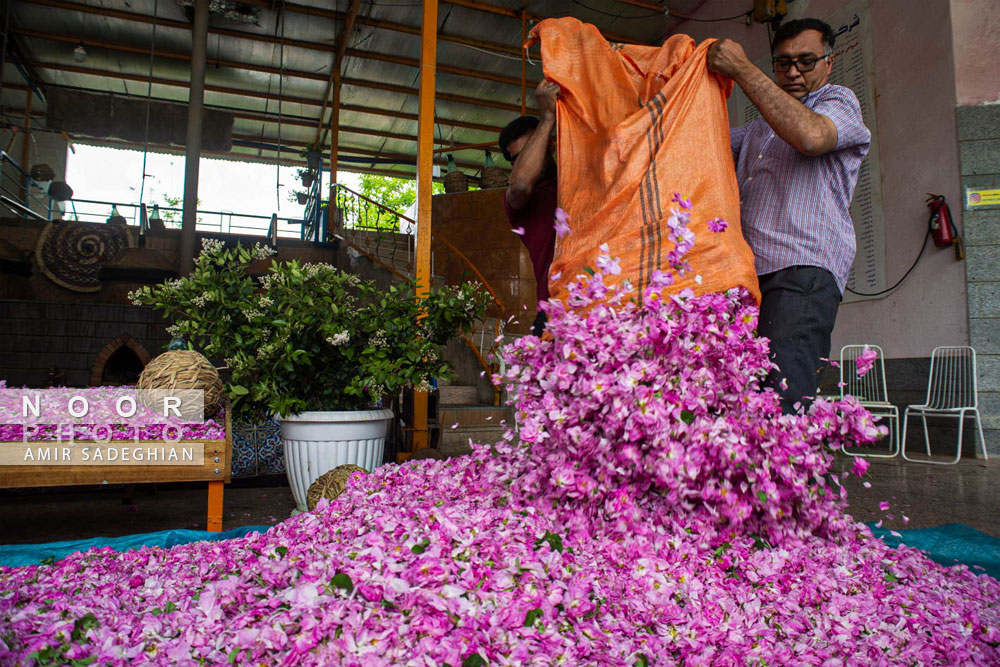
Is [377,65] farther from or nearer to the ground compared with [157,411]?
farther from the ground

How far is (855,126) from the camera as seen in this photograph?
151 centimetres

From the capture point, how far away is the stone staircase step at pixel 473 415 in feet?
15.0

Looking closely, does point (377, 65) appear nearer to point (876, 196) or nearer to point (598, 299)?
point (876, 196)

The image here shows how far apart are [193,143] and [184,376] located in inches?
211

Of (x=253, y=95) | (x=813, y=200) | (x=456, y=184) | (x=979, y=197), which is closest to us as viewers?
(x=813, y=200)

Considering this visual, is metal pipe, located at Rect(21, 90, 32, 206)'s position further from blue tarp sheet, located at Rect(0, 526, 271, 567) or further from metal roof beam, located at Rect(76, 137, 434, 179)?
blue tarp sheet, located at Rect(0, 526, 271, 567)

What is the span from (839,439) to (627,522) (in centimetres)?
52

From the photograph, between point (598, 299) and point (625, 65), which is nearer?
point (598, 299)

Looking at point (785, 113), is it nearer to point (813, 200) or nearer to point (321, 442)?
point (813, 200)

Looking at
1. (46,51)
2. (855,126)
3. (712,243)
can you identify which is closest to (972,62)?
(855,126)

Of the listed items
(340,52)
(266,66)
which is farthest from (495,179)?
(266,66)

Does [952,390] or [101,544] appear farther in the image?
[952,390]

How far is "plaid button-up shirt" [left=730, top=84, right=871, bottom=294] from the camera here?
5.00 ft

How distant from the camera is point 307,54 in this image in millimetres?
8859
